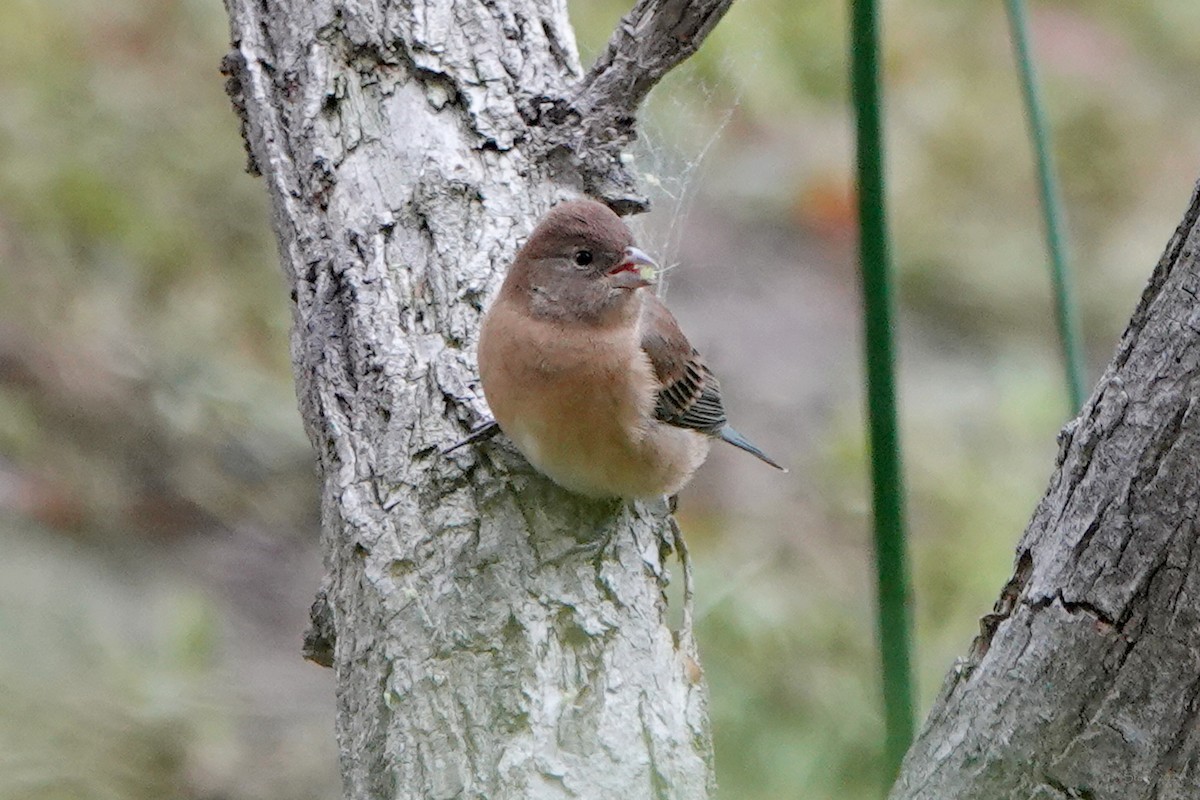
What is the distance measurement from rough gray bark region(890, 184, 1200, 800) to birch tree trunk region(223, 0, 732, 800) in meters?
0.59

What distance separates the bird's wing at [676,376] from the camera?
3719mm

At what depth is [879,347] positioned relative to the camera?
10.9 feet

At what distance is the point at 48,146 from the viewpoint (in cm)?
612

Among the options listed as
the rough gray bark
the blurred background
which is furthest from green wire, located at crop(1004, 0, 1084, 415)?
the rough gray bark

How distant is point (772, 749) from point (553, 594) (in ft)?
5.68

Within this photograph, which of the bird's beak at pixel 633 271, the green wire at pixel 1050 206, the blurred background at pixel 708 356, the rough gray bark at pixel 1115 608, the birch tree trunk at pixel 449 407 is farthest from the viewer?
the blurred background at pixel 708 356

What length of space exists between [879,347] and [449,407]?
979 millimetres

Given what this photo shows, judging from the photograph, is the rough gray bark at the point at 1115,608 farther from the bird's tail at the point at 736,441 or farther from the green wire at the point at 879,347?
the bird's tail at the point at 736,441

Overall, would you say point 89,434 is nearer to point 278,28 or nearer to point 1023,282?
point 278,28

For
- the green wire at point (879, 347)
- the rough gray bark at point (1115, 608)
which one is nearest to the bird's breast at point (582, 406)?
the green wire at point (879, 347)

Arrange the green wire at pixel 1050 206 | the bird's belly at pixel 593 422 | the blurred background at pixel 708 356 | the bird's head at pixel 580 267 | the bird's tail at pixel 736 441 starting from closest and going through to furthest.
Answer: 1. the bird's belly at pixel 593 422
2. the bird's head at pixel 580 267
3. the green wire at pixel 1050 206
4. the bird's tail at pixel 736 441
5. the blurred background at pixel 708 356

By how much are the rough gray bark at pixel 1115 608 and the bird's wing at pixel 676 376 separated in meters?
1.51

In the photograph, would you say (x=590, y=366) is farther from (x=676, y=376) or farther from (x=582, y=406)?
(x=676, y=376)

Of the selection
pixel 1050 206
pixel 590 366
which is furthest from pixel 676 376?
pixel 1050 206
